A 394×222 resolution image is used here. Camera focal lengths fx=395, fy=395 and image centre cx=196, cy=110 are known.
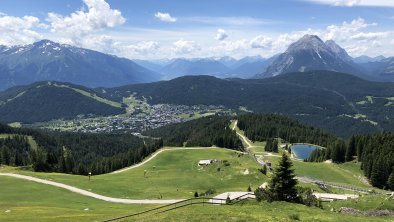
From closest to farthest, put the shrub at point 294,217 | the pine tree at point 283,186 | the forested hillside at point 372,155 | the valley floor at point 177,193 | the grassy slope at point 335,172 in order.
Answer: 1. the shrub at point 294,217
2. the valley floor at point 177,193
3. the pine tree at point 283,186
4. the forested hillside at point 372,155
5. the grassy slope at point 335,172

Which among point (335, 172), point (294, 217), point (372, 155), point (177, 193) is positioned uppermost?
point (372, 155)

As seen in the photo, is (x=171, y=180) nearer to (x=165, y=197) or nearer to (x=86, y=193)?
(x=165, y=197)

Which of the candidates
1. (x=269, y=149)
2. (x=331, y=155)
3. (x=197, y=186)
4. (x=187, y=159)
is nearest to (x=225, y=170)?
(x=197, y=186)

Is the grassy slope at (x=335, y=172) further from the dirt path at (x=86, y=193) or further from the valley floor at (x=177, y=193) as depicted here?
the dirt path at (x=86, y=193)

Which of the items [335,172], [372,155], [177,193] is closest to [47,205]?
[177,193]

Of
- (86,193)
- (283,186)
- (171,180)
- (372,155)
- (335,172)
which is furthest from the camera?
(335,172)

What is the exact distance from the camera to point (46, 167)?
115000 millimetres

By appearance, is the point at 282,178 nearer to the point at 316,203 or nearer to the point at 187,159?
the point at 316,203

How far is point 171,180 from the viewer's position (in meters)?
94.7

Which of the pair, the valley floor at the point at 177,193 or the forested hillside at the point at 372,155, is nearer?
the valley floor at the point at 177,193

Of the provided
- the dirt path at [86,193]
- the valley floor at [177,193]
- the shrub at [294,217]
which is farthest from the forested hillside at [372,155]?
the shrub at [294,217]

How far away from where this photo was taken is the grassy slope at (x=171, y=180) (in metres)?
76.5

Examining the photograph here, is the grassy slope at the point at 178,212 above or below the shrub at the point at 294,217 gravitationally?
below

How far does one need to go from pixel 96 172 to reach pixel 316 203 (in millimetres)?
102407
